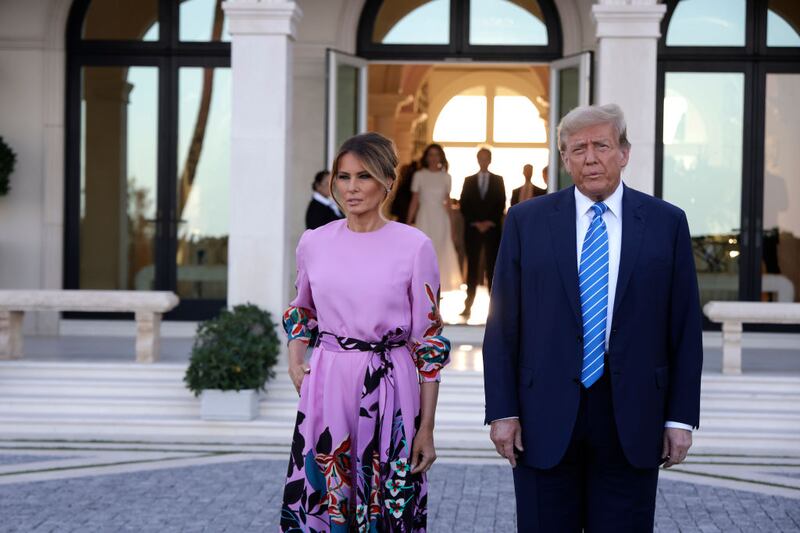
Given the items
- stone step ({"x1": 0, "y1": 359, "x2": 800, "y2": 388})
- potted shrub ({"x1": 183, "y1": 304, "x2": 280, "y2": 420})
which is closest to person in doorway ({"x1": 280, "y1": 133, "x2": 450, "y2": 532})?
potted shrub ({"x1": 183, "y1": 304, "x2": 280, "y2": 420})

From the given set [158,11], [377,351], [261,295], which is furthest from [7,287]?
[377,351]

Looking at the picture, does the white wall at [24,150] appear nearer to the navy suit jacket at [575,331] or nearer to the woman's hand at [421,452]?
the woman's hand at [421,452]

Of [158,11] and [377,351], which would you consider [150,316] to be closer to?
[158,11]

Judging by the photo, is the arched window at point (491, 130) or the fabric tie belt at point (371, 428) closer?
the fabric tie belt at point (371, 428)

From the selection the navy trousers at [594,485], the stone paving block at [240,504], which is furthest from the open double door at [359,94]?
the navy trousers at [594,485]

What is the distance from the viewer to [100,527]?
A: 6672 mm

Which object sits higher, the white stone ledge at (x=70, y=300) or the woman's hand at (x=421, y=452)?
the white stone ledge at (x=70, y=300)

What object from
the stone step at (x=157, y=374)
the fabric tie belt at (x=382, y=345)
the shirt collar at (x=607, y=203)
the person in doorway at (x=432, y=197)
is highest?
the person in doorway at (x=432, y=197)

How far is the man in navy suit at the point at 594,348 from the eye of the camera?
3.78m

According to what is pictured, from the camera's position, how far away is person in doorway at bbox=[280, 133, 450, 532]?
3982mm

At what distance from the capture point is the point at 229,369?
969 cm

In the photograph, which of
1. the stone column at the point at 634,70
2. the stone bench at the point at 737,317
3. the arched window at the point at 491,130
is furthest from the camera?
the arched window at the point at 491,130

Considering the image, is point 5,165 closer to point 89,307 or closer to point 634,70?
point 89,307

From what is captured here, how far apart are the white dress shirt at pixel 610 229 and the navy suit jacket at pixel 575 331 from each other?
0.02 m
